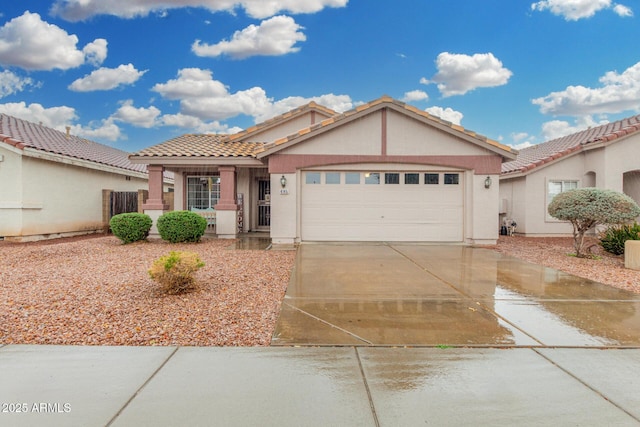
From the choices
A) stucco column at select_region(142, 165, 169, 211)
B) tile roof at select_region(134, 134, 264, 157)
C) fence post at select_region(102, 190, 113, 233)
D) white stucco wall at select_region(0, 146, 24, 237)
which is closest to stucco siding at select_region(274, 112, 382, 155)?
tile roof at select_region(134, 134, 264, 157)

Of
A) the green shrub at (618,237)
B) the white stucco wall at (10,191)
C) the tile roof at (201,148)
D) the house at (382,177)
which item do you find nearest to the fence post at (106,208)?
the tile roof at (201,148)

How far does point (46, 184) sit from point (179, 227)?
224 inches

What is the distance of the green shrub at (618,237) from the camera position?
31.5 ft

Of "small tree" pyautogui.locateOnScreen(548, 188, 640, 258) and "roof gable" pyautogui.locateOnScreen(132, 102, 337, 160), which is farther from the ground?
"roof gable" pyautogui.locateOnScreen(132, 102, 337, 160)

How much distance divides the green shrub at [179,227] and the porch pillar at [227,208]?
1351mm

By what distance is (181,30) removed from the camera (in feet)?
52.6

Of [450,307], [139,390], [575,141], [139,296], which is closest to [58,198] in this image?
[139,296]

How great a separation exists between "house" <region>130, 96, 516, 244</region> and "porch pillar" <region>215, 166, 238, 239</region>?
56cm

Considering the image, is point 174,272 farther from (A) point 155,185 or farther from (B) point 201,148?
(B) point 201,148

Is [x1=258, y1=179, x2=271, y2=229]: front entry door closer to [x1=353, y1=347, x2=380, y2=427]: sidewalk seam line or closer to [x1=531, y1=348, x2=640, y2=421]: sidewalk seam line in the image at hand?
[x1=353, y1=347, x2=380, y2=427]: sidewalk seam line

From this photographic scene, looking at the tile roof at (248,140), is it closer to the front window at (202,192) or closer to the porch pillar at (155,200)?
the porch pillar at (155,200)

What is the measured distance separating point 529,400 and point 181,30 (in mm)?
18206

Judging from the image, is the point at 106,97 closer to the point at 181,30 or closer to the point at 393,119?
the point at 181,30

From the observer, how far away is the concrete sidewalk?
248 centimetres
